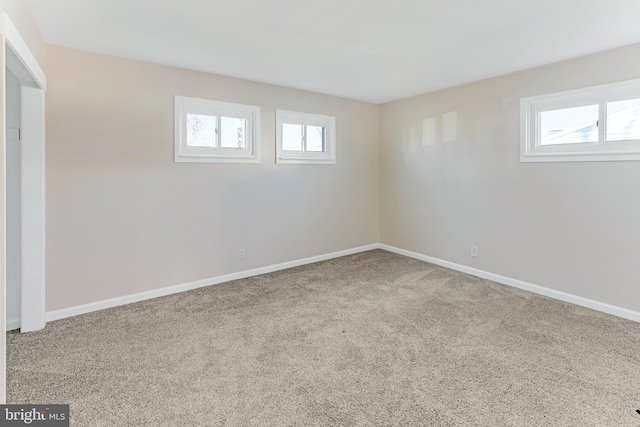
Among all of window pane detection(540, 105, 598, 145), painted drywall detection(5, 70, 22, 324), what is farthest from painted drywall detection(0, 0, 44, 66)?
window pane detection(540, 105, 598, 145)

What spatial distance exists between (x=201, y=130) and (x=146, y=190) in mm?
893

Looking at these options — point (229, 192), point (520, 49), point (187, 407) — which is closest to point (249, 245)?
point (229, 192)

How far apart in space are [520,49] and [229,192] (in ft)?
10.4

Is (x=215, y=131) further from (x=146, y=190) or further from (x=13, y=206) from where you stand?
(x=13, y=206)

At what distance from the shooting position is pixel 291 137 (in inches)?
172

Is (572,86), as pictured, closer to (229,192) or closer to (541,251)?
(541,251)

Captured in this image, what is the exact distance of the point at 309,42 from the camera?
2723 millimetres

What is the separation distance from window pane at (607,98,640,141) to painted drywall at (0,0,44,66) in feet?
14.6

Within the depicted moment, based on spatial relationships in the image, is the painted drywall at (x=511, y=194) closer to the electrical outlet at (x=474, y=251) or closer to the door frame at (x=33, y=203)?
the electrical outlet at (x=474, y=251)

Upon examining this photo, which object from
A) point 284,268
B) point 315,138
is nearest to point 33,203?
point 284,268

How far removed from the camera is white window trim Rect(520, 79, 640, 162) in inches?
111

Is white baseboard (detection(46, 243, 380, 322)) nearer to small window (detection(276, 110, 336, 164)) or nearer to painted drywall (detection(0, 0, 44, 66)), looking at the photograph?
small window (detection(276, 110, 336, 164))

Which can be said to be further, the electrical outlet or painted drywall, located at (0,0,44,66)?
the electrical outlet

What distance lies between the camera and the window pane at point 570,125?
→ 3.09 m
